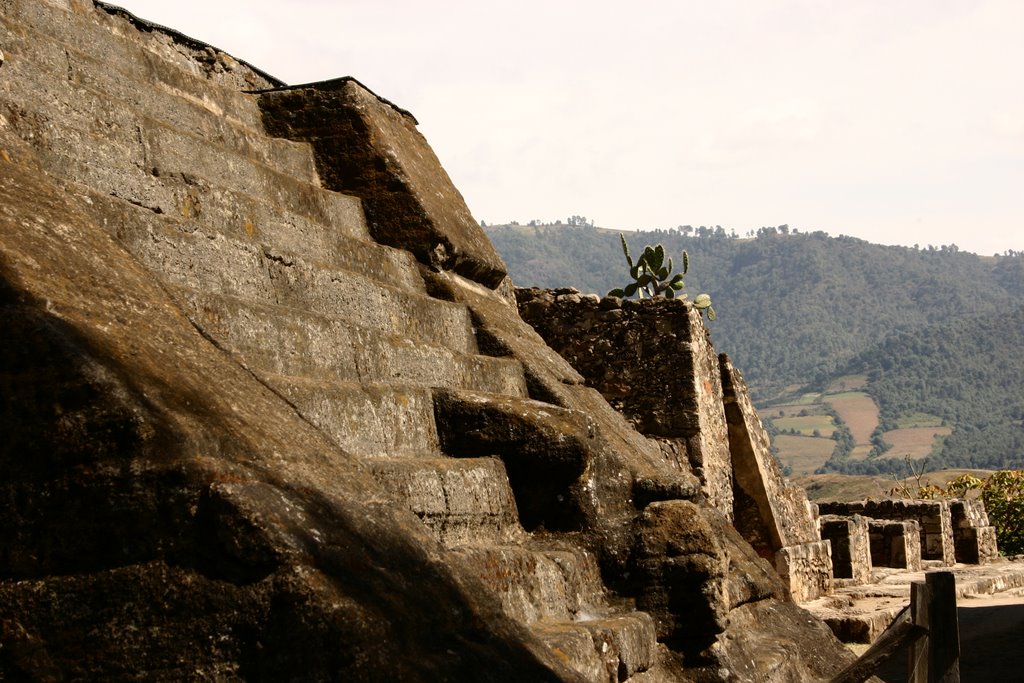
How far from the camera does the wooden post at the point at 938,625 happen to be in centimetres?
589

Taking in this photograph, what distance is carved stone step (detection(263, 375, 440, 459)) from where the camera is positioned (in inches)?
186

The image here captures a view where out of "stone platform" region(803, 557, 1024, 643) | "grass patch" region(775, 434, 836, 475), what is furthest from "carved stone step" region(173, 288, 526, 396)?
"grass patch" region(775, 434, 836, 475)

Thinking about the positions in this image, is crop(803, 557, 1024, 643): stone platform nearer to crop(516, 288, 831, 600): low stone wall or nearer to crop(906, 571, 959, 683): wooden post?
crop(516, 288, 831, 600): low stone wall

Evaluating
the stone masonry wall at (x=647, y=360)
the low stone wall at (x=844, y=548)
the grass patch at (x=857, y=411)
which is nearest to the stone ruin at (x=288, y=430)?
the stone masonry wall at (x=647, y=360)

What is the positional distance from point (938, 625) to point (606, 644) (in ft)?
5.75

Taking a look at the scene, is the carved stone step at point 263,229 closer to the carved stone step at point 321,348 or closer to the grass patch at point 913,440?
the carved stone step at point 321,348

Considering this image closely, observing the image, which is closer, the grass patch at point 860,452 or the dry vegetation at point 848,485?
the dry vegetation at point 848,485

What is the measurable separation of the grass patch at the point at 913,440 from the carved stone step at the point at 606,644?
116279mm

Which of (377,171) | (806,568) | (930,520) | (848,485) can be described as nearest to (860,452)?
(848,485)

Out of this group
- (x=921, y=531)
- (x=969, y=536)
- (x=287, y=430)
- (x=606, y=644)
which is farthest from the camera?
(x=969, y=536)

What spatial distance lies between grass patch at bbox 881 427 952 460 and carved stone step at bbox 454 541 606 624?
116 metres

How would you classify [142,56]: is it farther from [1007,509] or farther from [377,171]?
[1007,509]

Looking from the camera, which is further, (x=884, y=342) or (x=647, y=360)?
(x=884, y=342)

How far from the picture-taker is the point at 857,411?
475 ft
